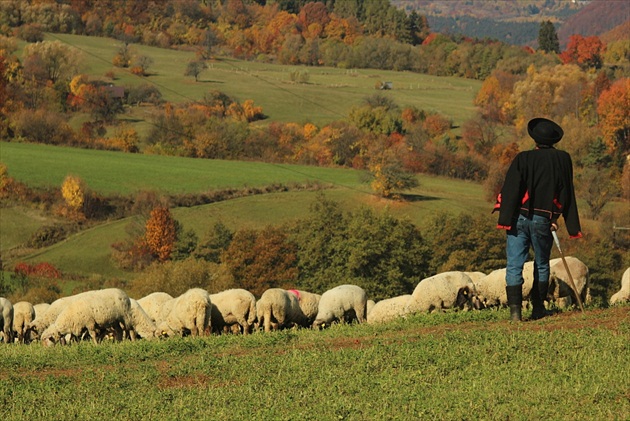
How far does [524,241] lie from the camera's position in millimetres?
14266

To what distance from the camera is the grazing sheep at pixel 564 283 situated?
23578mm

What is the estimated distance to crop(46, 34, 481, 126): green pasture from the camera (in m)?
131

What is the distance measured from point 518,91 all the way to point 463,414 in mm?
131737

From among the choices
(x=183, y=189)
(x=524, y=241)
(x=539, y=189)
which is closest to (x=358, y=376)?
(x=524, y=241)

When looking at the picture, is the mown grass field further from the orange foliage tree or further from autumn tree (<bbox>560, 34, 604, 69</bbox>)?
autumn tree (<bbox>560, 34, 604, 69</bbox>)

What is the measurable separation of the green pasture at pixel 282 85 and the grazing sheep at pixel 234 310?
94.2 m

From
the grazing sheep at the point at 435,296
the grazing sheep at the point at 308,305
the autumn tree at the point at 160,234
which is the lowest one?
A: the autumn tree at the point at 160,234

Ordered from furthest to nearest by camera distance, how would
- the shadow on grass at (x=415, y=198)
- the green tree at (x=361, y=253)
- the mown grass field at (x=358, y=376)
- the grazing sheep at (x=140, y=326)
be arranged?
the shadow on grass at (x=415, y=198) < the green tree at (x=361, y=253) < the grazing sheep at (x=140, y=326) < the mown grass field at (x=358, y=376)

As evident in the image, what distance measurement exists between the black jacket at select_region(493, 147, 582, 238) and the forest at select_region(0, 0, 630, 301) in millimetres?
47849

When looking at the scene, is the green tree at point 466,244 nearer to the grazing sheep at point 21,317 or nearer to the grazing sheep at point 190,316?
the grazing sheep at point 21,317

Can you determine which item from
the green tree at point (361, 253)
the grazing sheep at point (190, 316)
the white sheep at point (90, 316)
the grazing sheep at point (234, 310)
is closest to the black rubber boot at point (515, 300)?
the grazing sheep at point (190, 316)

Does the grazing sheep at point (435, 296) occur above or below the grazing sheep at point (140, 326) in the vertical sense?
above

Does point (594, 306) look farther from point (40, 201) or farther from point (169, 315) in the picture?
point (40, 201)

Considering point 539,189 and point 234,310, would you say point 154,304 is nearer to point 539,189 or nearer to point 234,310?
point 234,310
